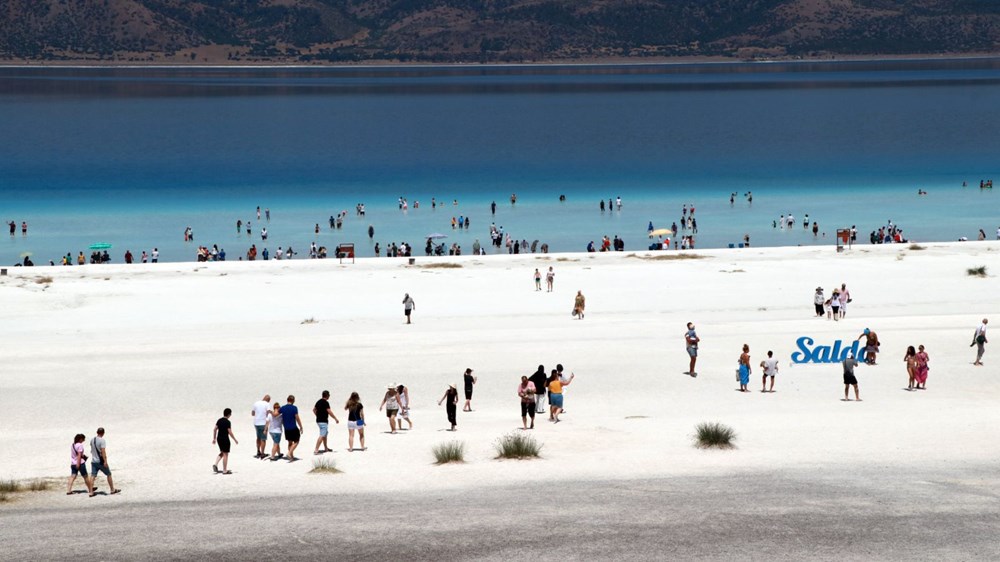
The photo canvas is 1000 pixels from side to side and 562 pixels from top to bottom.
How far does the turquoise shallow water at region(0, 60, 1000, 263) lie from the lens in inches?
2313

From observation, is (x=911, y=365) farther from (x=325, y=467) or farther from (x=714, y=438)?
(x=325, y=467)

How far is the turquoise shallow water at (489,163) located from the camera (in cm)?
5875

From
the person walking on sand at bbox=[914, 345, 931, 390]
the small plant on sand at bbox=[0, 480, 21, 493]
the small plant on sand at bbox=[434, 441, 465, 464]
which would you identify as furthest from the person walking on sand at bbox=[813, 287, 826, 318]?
the small plant on sand at bbox=[0, 480, 21, 493]

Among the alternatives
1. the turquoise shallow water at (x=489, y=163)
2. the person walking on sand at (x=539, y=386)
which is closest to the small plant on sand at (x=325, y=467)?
the person walking on sand at (x=539, y=386)

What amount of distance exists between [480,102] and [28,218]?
9776 centimetres

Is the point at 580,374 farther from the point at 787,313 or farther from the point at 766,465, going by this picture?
the point at 787,313

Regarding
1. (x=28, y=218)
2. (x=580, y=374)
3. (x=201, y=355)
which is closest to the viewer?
(x=580, y=374)

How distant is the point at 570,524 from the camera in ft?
51.1

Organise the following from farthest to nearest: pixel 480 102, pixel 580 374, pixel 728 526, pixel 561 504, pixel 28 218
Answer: pixel 480 102
pixel 28 218
pixel 580 374
pixel 561 504
pixel 728 526

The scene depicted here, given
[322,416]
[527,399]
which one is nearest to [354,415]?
[322,416]

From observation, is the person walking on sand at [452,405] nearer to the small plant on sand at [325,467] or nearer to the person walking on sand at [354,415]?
the person walking on sand at [354,415]

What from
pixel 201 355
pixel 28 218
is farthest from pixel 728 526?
pixel 28 218

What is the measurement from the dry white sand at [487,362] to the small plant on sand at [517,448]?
30 cm

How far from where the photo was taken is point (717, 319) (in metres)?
32.0
